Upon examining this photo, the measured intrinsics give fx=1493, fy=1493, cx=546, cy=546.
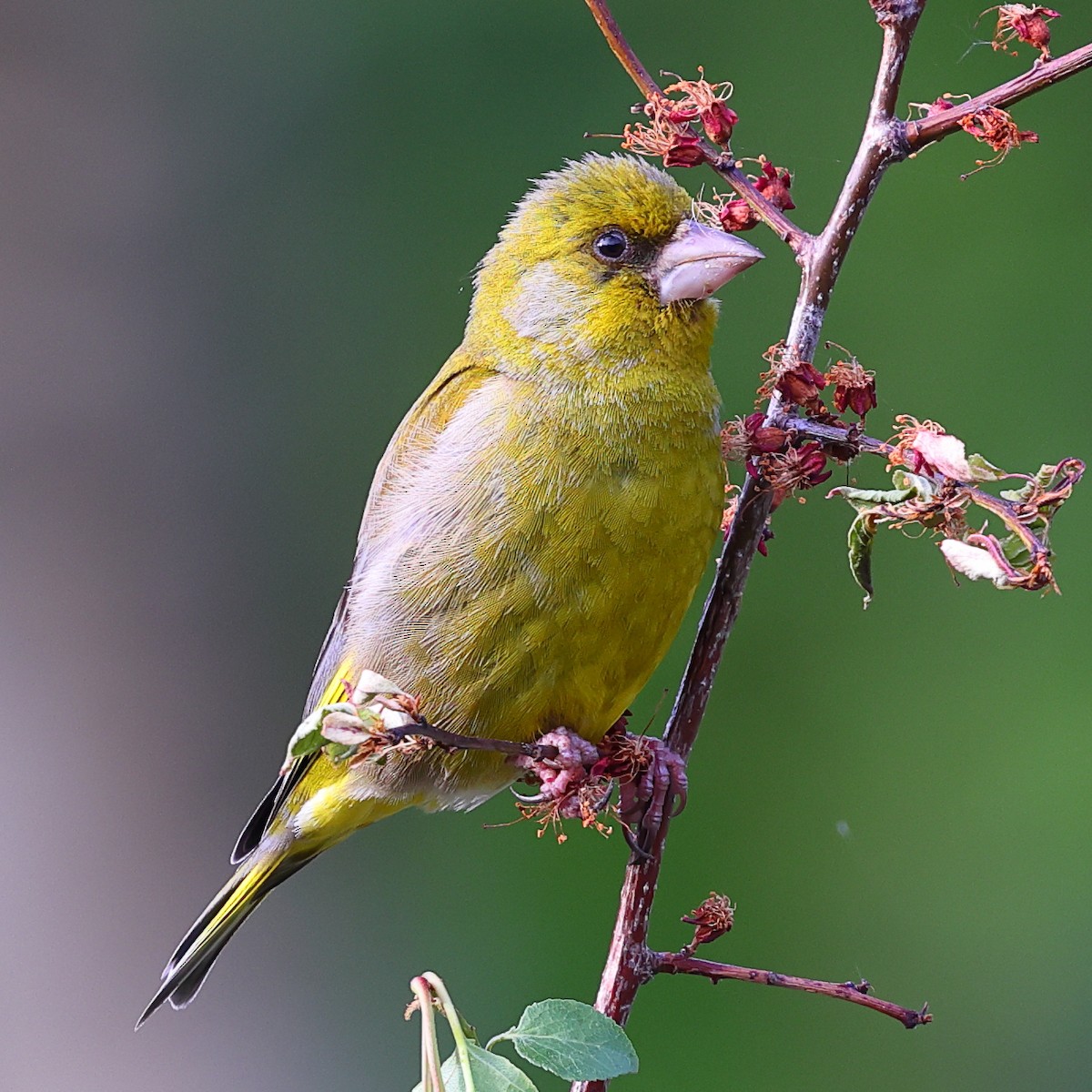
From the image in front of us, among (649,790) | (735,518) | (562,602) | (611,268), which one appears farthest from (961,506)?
(611,268)

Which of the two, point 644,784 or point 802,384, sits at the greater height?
point 802,384

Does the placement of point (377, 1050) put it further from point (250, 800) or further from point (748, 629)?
point (748, 629)

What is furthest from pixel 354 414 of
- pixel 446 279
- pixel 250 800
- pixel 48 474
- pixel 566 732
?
pixel 566 732

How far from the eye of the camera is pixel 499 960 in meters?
4.95

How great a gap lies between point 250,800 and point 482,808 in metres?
0.81

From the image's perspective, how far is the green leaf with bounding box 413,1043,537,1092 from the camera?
168 centimetres

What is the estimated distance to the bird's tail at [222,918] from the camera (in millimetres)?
3305

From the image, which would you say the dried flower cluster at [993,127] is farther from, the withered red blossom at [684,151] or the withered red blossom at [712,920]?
the withered red blossom at [712,920]

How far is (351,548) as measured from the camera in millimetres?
5367

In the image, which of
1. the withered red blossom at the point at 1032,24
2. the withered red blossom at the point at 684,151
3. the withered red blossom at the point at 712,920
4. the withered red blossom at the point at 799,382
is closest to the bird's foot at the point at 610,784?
the withered red blossom at the point at 712,920

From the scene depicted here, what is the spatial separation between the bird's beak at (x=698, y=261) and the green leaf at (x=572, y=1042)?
1.41 meters

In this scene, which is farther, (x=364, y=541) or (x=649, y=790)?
(x=364, y=541)

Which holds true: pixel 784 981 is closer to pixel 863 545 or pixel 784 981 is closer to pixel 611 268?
pixel 863 545

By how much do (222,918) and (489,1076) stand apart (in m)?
1.80
